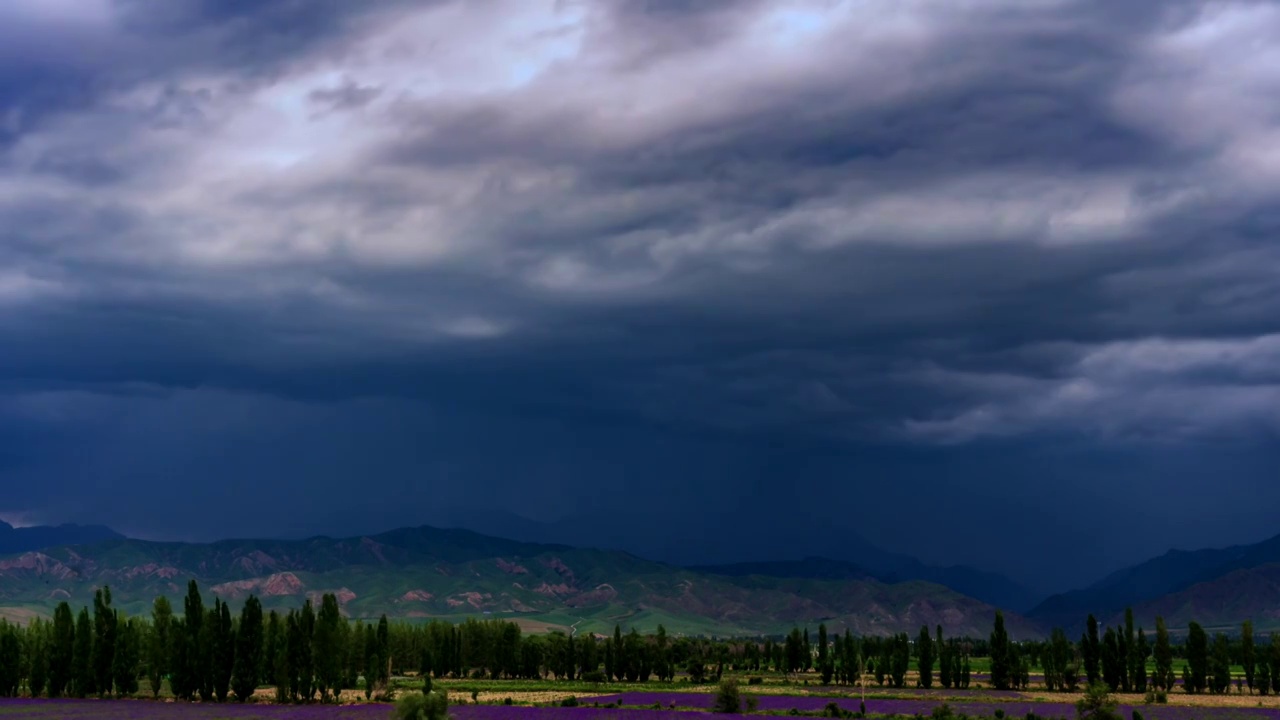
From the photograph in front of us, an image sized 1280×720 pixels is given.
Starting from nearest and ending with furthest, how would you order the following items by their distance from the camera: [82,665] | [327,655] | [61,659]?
[327,655] → [82,665] → [61,659]

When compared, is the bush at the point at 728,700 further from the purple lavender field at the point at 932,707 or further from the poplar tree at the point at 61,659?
the poplar tree at the point at 61,659

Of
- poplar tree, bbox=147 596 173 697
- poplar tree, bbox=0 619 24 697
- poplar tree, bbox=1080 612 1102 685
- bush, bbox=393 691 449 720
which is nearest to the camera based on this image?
bush, bbox=393 691 449 720

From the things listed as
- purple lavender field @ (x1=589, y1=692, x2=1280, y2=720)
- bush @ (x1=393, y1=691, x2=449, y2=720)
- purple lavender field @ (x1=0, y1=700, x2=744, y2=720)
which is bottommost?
purple lavender field @ (x1=589, y1=692, x2=1280, y2=720)

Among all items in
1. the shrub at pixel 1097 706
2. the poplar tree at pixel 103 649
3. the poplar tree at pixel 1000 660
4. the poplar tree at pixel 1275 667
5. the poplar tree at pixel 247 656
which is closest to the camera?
the shrub at pixel 1097 706

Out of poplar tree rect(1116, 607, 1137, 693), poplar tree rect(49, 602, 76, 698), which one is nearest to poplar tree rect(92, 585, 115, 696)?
poplar tree rect(49, 602, 76, 698)

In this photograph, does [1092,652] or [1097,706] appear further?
[1092,652]

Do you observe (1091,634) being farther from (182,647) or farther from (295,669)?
(182,647)

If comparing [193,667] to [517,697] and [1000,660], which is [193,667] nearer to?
[517,697]

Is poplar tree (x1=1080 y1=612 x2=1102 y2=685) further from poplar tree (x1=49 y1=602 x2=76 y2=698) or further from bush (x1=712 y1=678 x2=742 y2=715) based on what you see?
poplar tree (x1=49 y1=602 x2=76 y2=698)

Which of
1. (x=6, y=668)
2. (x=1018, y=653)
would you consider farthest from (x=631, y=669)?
(x=6, y=668)

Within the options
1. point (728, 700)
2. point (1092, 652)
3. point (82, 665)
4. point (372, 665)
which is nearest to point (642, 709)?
point (728, 700)

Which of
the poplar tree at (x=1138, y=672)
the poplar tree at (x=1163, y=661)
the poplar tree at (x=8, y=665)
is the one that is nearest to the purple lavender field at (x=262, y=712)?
the poplar tree at (x=8, y=665)

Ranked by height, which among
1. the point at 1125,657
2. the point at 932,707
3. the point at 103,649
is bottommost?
the point at 932,707

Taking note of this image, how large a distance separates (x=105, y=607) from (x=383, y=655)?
3832 cm
